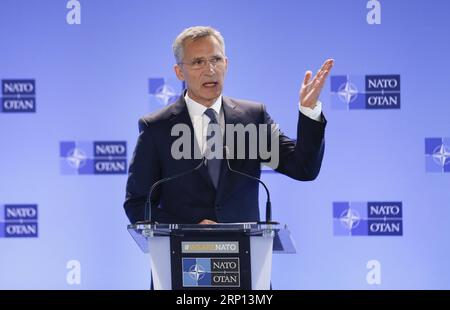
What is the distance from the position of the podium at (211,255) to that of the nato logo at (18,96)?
2724 millimetres

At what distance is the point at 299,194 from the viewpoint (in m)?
5.43

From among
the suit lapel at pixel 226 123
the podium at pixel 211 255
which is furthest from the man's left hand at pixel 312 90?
the podium at pixel 211 255

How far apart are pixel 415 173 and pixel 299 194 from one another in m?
0.72

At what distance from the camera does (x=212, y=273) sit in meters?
2.91

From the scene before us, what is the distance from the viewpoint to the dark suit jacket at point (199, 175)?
3.63 metres

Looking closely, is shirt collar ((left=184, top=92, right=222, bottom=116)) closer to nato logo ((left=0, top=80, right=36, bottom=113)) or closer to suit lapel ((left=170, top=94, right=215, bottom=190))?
suit lapel ((left=170, top=94, right=215, bottom=190))

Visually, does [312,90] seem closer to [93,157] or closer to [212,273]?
[212,273]

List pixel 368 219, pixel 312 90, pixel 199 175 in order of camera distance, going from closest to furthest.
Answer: pixel 312 90 < pixel 199 175 < pixel 368 219

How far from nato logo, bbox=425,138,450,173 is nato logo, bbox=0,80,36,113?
2439 millimetres

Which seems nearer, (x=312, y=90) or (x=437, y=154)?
(x=312, y=90)

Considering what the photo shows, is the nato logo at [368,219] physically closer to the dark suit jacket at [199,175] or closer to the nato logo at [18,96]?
the dark suit jacket at [199,175]

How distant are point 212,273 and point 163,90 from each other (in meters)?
2.68

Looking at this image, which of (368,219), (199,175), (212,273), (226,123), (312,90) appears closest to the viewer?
(212,273)

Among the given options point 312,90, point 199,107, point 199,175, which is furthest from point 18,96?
point 312,90
